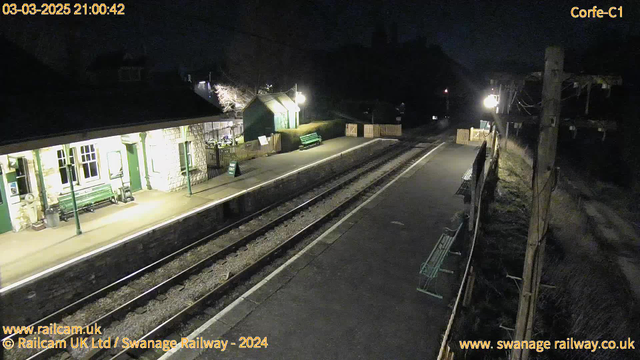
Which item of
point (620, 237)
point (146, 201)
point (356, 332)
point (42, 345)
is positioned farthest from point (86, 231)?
point (620, 237)

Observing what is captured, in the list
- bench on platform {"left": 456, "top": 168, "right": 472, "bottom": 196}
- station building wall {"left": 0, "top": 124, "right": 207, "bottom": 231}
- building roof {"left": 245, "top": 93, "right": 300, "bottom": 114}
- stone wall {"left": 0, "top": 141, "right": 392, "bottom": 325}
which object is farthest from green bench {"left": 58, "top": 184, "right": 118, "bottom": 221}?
building roof {"left": 245, "top": 93, "right": 300, "bottom": 114}

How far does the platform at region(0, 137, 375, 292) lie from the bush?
6.07 meters

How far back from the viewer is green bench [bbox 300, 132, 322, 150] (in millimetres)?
26014

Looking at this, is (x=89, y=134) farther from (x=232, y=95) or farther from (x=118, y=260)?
(x=232, y=95)

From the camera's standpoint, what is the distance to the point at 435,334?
23.5ft

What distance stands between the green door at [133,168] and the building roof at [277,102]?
12.6 metres

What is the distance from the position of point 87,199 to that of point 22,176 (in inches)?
76.3

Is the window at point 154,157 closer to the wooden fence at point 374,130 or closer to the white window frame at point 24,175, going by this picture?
the white window frame at point 24,175

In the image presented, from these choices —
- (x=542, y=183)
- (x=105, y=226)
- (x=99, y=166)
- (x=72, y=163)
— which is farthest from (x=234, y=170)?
(x=542, y=183)

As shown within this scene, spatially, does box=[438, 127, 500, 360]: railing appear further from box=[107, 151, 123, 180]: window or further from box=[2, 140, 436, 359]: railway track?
box=[107, 151, 123, 180]: window

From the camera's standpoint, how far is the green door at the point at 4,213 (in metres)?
10.8

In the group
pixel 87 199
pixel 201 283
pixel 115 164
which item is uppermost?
pixel 115 164

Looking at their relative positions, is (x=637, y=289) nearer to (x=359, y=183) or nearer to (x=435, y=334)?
(x=435, y=334)

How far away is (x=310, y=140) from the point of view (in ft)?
87.7
